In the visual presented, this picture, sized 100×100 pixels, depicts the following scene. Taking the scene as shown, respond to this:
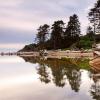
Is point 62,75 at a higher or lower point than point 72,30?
lower

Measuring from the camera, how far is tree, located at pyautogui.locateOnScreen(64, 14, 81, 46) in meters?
117

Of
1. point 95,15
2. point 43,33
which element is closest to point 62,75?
point 95,15

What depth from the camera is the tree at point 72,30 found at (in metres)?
117

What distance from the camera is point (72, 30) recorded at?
383ft

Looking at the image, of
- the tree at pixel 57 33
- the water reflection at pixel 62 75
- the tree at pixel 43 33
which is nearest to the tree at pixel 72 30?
the tree at pixel 57 33

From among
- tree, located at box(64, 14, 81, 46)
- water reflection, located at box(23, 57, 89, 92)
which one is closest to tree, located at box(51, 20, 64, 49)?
tree, located at box(64, 14, 81, 46)

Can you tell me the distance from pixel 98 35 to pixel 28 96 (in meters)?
89.5

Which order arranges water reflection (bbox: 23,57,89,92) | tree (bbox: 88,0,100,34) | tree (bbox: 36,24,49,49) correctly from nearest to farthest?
1. water reflection (bbox: 23,57,89,92)
2. tree (bbox: 88,0,100,34)
3. tree (bbox: 36,24,49,49)

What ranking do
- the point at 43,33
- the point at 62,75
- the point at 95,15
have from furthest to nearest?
the point at 43,33 → the point at 95,15 → the point at 62,75

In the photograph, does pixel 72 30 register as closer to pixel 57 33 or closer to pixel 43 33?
pixel 57 33

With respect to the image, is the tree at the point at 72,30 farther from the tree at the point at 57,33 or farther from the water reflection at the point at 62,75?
the water reflection at the point at 62,75

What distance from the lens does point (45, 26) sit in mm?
138250

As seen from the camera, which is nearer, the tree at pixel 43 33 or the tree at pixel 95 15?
the tree at pixel 95 15

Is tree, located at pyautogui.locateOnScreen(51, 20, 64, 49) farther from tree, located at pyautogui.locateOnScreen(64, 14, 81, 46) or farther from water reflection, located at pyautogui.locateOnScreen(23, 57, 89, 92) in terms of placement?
water reflection, located at pyautogui.locateOnScreen(23, 57, 89, 92)
